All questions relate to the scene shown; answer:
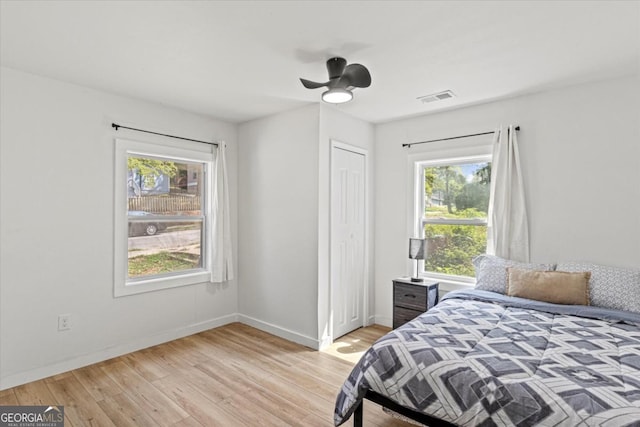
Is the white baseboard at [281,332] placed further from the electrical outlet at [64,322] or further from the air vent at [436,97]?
the air vent at [436,97]

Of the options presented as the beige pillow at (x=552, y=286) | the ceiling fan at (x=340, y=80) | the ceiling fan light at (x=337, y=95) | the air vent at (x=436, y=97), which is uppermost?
the air vent at (x=436, y=97)

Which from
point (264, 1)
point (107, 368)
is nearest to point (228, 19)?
point (264, 1)

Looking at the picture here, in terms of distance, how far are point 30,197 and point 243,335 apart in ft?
7.96

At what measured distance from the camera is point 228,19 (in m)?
1.99

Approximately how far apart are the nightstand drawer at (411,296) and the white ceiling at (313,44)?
6.47ft

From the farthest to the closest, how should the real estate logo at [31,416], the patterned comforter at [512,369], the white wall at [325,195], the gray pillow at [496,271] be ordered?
the white wall at [325,195]
the gray pillow at [496,271]
the real estate logo at [31,416]
the patterned comforter at [512,369]

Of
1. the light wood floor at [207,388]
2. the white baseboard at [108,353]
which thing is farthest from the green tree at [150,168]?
the light wood floor at [207,388]

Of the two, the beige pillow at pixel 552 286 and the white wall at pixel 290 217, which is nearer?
the beige pillow at pixel 552 286

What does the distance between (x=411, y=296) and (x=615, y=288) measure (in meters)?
1.64

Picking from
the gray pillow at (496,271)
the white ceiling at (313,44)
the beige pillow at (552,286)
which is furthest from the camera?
the gray pillow at (496,271)

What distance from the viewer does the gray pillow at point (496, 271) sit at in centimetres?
292

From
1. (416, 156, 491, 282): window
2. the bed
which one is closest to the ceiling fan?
the bed

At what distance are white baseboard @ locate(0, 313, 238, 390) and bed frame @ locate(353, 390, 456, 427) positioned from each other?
8.20 feet

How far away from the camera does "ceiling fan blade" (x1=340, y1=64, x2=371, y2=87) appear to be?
7.58 ft
